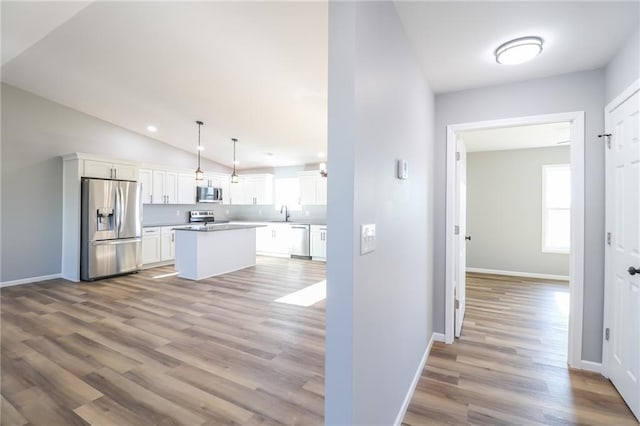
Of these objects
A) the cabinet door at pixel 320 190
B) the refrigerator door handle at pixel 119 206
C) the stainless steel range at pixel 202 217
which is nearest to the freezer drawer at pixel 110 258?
the refrigerator door handle at pixel 119 206

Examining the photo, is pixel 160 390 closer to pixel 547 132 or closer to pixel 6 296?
pixel 6 296

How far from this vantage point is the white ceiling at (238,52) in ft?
5.76

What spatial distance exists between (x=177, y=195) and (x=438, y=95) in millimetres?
6061

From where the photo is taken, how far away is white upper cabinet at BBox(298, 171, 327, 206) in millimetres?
7407

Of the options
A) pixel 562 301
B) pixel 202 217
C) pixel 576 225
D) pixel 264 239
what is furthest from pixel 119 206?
pixel 562 301

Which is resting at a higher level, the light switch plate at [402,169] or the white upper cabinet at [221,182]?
the white upper cabinet at [221,182]

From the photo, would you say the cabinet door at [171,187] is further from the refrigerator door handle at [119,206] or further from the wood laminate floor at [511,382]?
the wood laminate floor at [511,382]

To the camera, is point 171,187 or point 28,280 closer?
point 28,280

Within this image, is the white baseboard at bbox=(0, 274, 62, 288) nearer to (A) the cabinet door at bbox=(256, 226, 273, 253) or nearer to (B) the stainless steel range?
(B) the stainless steel range

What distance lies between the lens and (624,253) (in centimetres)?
200

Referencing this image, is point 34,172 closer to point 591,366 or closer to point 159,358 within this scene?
point 159,358

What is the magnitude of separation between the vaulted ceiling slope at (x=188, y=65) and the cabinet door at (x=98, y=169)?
99cm

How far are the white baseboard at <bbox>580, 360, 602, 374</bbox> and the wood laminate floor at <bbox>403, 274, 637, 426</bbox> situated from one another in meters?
0.07

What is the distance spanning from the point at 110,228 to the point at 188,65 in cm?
349
